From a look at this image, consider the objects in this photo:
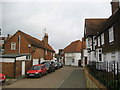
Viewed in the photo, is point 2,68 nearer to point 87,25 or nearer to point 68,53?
point 87,25

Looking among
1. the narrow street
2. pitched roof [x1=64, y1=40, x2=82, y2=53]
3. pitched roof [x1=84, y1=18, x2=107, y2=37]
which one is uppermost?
pitched roof [x1=84, y1=18, x2=107, y2=37]

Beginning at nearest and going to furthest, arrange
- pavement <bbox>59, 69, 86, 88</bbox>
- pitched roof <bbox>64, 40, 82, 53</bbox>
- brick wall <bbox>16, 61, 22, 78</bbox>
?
pavement <bbox>59, 69, 86, 88</bbox>, brick wall <bbox>16, 61, 22, 78</bbox>, pitched roof <bbox>64, 40, 82, 53</bbox>

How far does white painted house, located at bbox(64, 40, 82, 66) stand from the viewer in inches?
1881

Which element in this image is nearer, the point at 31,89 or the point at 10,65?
the point at 31,89

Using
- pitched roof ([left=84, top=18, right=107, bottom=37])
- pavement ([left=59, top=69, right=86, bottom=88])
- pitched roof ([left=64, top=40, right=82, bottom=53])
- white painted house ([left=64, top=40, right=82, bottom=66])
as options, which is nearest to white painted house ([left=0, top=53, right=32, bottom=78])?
pavement ([left=59, top=69, right=86, bottom=88])

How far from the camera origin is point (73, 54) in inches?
1940

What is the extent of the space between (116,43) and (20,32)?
1932 cm

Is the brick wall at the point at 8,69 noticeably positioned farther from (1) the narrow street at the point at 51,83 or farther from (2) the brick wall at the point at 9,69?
(1) the narrow street at the point at 51,83

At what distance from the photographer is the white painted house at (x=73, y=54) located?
47781mm

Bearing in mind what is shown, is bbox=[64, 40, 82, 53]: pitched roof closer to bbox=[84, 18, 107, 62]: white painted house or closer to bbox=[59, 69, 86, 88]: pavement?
bbox=[84, 18, 107, 62]: white painted house

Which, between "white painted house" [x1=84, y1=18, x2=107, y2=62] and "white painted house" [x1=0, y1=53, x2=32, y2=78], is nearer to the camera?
"white painted house" [x1=0, y1=53, x2=32, y2=78]

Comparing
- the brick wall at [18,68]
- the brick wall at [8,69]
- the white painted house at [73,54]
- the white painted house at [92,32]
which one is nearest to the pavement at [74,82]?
the brick wall at [18,68]

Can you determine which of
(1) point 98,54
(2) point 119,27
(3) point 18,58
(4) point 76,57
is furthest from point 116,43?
(4) point 76,57

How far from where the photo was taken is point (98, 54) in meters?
21.4
